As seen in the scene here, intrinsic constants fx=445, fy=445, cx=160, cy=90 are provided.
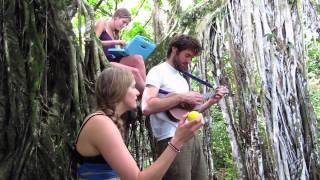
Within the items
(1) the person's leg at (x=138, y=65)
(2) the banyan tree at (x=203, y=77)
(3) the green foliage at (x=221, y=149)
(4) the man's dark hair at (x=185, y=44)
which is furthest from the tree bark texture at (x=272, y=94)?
(3) the green foliage at (x=221, y=149)

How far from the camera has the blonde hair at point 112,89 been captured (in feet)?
6.17

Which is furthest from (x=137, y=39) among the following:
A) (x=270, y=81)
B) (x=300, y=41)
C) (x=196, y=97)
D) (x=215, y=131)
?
(x=215, y=131)

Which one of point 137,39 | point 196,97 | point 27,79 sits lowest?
point 196,97

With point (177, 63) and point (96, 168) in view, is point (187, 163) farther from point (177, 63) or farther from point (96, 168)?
point (96, 168)

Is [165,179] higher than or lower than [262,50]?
lower

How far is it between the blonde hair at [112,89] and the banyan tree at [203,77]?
0.75 metres

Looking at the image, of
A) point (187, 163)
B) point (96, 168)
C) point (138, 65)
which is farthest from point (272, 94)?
point (96, 168)

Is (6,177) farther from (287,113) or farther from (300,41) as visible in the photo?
(300,41)

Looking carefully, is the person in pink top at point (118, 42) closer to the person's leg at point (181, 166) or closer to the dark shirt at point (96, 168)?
the person's leg at point (181, 166)

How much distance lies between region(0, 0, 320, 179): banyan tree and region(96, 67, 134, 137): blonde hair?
751 millimetres

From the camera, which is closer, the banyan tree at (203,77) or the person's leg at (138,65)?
the banyan tree at (203,77)

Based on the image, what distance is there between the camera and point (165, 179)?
2.91 metres

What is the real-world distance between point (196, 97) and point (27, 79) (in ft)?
3.51

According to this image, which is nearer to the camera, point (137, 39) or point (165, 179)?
point (165, 179)
